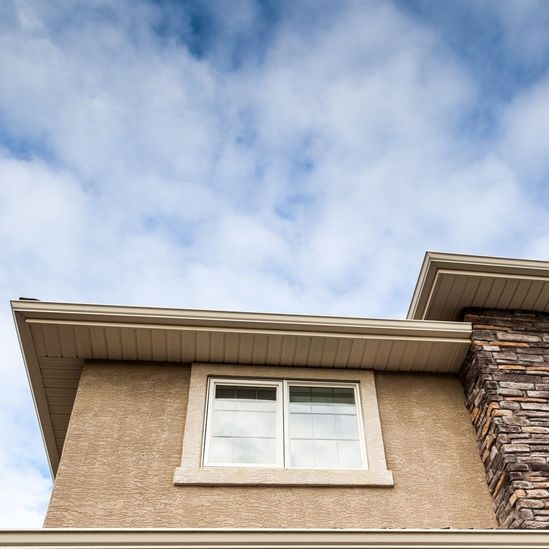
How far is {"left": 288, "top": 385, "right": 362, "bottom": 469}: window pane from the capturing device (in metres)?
5.62

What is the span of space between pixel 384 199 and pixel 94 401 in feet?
30.9

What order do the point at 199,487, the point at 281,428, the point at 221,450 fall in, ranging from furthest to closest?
the point at 281,428 < the point at 221,450 < the point at 199,487

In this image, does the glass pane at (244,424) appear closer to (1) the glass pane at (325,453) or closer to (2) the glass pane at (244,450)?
(2) the glass pane at (244,450)

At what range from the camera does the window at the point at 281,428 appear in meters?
5.30

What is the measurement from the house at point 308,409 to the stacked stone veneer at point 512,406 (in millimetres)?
18

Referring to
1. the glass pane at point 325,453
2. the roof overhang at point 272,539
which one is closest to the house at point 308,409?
the glass pane at point 325,453

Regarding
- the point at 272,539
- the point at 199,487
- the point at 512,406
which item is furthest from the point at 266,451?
the point at 512,406

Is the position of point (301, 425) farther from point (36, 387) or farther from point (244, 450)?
point (36, 387)

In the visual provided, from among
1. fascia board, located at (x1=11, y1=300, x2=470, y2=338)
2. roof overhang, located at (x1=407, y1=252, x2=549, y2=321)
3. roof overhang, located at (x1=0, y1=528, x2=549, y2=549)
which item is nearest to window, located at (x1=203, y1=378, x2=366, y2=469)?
Answer: fascia board, located at (x1=11, y1=300, x2=470, y2=338)

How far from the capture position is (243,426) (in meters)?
5.80

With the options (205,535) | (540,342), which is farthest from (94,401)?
(540,342)

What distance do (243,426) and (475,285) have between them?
3246 millimetres

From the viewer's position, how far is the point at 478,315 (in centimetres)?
659

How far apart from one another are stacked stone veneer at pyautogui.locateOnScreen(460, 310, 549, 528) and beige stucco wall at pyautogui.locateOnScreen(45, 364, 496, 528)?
273 millimetres
